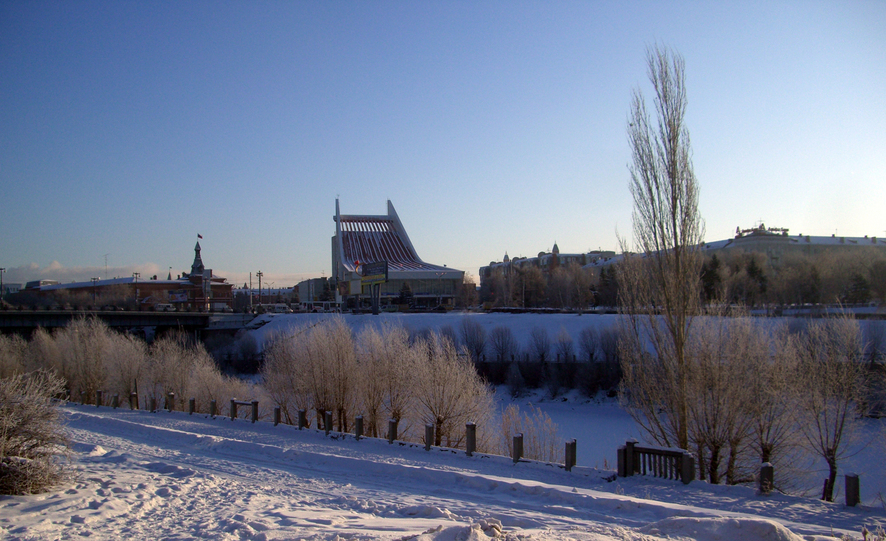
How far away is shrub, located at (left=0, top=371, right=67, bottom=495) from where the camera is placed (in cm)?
633

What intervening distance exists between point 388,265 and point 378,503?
70.6 m

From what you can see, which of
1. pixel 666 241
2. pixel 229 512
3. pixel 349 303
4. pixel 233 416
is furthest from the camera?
pixel 349 303

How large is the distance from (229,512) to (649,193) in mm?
9979

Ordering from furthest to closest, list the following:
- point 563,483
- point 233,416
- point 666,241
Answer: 1. point 233,416
2. point 666,241
3. point 563,483

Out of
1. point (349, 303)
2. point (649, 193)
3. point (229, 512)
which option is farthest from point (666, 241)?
point (349, 303)

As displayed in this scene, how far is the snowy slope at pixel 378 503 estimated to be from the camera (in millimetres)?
5465

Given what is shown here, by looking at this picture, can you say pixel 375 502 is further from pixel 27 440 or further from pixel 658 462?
pixel 658 462

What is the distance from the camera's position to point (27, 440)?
6660mm

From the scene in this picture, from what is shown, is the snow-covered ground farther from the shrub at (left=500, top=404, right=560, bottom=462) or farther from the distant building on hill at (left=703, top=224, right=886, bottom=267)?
the distant building on hill at (left=703, top=224, right=886, bottom=267)

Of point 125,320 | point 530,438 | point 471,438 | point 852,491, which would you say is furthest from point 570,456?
point 125,320

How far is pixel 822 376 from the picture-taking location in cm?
1283

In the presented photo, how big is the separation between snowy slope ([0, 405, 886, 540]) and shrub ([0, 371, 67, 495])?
0.73 ft

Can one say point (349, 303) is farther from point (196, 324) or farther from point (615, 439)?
point (615, 439)

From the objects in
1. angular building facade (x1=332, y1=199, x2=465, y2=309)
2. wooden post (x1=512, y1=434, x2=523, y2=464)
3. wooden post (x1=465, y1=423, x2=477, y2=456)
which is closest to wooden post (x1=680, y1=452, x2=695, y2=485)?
wooden post (x1=512, y1=434, x2=523, y2=464)
